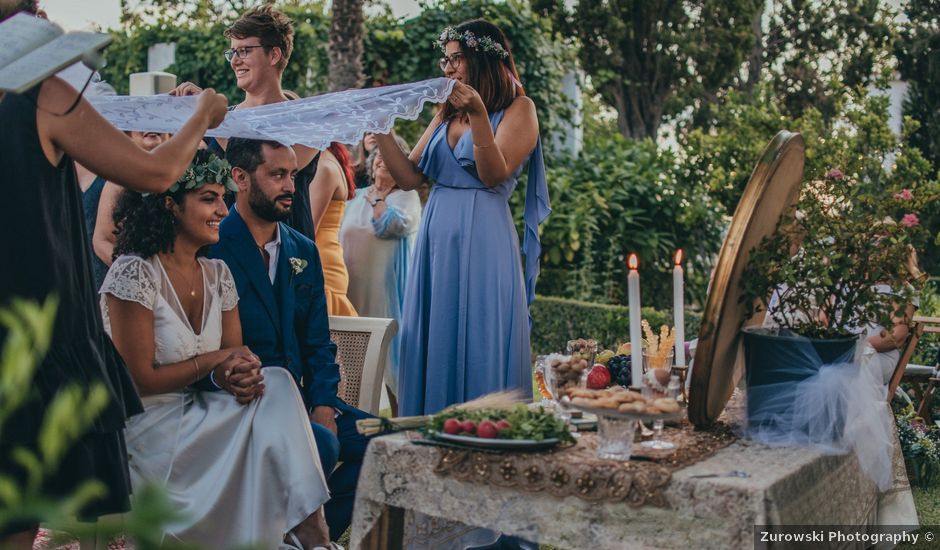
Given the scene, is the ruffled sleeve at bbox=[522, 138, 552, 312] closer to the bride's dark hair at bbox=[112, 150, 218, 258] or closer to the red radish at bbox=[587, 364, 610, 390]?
the red radish at bbox=[587, 364, 610, 390]

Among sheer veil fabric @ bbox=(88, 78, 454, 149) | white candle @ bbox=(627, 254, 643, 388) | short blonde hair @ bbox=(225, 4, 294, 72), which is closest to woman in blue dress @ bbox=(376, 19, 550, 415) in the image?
sheer veil fabric @ bbox=(88, 78, 454, 149)

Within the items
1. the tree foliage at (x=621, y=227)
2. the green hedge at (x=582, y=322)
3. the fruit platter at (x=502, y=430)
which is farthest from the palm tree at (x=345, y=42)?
the fruit platter at (x=502, y=430)

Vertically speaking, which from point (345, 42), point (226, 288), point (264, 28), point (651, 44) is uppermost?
point (651, 44)

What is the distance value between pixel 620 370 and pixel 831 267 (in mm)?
729

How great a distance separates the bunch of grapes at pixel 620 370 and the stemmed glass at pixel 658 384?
0.32ft

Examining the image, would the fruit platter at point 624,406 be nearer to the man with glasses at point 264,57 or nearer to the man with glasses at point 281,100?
the man with glasses at point 281,100

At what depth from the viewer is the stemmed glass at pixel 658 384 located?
237 cm

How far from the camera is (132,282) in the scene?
3123mm

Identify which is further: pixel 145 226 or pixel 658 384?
pixel 145 226

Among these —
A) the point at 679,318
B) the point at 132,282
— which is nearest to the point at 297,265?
the point at 132,282

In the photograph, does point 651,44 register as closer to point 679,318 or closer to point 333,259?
point 333,259

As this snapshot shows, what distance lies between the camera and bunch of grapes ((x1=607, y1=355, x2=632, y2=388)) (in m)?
3.01

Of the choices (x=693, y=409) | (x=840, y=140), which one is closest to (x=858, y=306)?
(x=693, y=409)

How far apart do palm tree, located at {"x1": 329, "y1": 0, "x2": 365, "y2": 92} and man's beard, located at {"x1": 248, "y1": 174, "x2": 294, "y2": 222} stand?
20.5 feet
